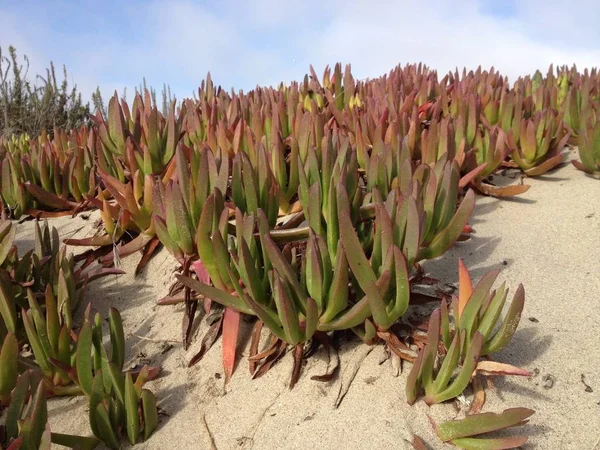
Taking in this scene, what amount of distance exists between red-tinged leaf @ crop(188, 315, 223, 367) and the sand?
0.02 meters

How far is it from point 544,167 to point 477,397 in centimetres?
205

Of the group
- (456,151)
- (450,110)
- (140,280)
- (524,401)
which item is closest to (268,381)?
(524,401)

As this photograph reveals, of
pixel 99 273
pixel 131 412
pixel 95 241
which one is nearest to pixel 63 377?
pixel 131 412

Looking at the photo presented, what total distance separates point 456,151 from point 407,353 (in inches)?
57.6

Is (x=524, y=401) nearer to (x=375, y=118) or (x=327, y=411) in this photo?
(x=327, y=411)

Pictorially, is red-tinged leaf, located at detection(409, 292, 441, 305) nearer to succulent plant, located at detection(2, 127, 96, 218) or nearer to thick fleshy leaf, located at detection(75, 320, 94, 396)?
thick fleshy leaf, located at detection(75, 320, 94, 396)

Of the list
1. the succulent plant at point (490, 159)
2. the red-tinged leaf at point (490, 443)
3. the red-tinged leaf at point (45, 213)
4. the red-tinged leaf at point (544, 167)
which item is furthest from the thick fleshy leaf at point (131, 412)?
the red-tinged leaf at point (544, 167)

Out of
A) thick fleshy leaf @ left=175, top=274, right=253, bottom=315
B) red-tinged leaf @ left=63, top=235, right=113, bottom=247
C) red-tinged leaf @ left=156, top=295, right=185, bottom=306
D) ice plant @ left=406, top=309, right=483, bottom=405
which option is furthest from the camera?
red-tinged leaf @ left=63, top=235, right=113, bottom=247

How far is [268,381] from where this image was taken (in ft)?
5.81

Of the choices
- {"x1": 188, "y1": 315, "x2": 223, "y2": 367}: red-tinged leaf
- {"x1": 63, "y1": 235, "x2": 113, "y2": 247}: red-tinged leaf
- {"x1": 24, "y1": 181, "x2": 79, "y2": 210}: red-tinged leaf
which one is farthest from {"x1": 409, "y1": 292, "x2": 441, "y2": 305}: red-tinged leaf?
{"x1": 24, "y1": 181, "x2": 79, "y2": 210}: red-tinged leaf

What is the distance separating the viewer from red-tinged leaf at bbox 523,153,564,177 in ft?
10.2

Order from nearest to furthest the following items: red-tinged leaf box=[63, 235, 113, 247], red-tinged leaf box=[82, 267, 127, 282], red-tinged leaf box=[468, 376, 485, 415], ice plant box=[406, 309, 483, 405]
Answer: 1. ice plant box=[406, 309, 483, 405]
2. red-tinged leaf box=[468, 376, 485, 415]
3. red-tinged leaf box=[82, 267, 127, 282]
4. red-tinged leaf box=[63, 235, 113, 247]

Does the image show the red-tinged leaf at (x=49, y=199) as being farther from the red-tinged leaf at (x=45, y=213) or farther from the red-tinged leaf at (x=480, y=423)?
the red-tinged leaf at (x=480, y=423)

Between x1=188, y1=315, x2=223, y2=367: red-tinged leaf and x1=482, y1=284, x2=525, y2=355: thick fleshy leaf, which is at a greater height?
x1=482, y1=284, x2=525, y2=355: thick fleshy leaf
